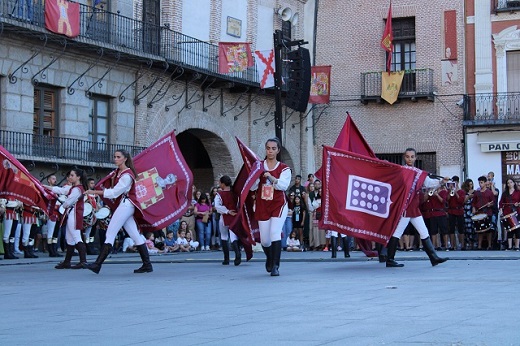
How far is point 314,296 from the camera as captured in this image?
1122 cm

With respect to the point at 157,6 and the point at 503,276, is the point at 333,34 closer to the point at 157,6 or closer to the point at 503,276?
the point at 157,6

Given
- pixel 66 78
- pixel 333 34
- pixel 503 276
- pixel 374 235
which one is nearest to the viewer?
pixel 503 276

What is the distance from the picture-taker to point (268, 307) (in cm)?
1002

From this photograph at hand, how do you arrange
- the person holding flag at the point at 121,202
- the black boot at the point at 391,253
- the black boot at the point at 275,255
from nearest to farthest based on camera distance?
1. the black boot at the point at 275,255
2. the person holding flag at the point at 121,202
3. the black boot at the point at 391,253

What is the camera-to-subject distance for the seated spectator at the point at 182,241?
29.6 m

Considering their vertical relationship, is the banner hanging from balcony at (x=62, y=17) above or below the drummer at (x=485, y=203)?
above

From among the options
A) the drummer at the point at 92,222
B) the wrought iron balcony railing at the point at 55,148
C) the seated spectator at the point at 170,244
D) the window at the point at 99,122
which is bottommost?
the seated spectator at the point at 170,244

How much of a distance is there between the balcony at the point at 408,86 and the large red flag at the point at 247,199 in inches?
871

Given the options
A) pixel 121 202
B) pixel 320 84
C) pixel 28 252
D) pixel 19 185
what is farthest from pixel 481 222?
pixel 121 202

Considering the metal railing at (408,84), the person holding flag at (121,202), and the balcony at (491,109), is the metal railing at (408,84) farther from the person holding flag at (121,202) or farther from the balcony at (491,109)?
the person holding flag at (121,202)

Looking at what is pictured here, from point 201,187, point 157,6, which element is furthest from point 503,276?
point 201,187

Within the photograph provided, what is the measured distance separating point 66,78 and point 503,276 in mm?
18016

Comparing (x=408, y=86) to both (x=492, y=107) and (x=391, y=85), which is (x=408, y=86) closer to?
(x=391, y=85)

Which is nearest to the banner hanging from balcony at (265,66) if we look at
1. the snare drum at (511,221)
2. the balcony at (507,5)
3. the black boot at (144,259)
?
the snare drum at (511,221)
